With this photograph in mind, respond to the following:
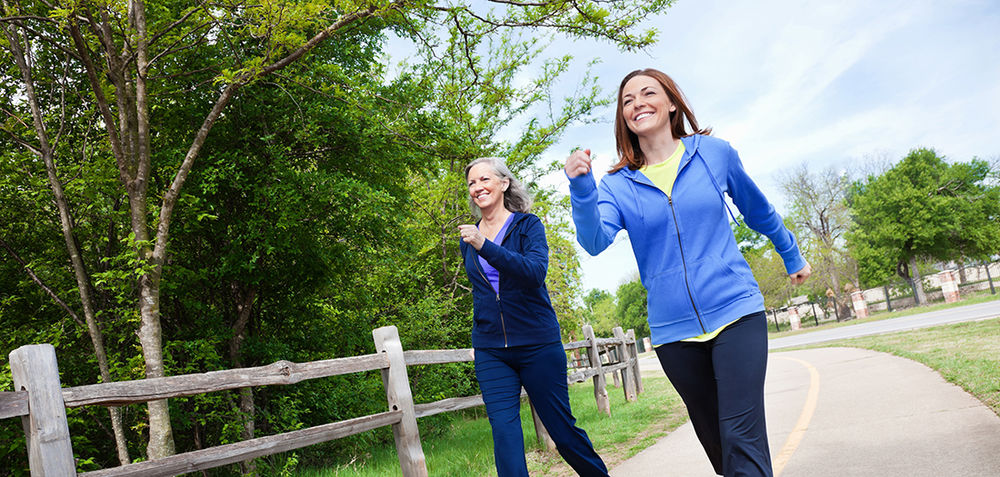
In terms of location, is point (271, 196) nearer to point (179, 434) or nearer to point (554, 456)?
point (179, 434)

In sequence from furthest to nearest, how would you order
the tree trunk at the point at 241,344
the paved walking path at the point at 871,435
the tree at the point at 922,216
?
the tree at the point at 922,216 < the tree trunk at the point at 241,344 < the paved walking path at the point at 871,435

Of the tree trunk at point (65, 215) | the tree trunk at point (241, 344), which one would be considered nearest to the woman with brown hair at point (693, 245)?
the tree trunk at point (65, 215)

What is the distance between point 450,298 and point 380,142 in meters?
5.09

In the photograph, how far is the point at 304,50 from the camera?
27.1 feet

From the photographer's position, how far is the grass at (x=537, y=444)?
7.10 metres

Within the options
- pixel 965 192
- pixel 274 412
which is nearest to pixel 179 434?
pixel 274 412

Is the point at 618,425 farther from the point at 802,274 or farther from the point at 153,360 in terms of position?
the point at 802,274

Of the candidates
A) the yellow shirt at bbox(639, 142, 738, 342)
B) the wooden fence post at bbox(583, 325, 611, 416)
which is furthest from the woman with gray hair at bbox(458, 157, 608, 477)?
the wooden fence post at bbox(583, 325, 611, 416)

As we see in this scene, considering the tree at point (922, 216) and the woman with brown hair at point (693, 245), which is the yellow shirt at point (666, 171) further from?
the tree at point (922, 216)

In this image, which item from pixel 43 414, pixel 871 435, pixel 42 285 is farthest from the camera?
pixel 42 285

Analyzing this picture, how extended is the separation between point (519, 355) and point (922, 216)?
181 feet

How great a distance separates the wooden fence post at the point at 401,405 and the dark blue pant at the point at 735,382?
3140 millimetres

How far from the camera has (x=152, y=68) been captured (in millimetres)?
8898

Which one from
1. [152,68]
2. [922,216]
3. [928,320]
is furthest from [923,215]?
[152,68]
